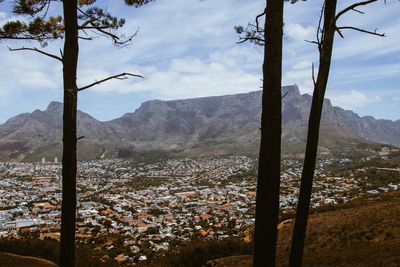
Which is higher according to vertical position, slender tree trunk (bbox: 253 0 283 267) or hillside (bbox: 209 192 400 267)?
slender tree trunk (bbox: 253 0 283 267)

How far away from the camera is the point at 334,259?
465 inches

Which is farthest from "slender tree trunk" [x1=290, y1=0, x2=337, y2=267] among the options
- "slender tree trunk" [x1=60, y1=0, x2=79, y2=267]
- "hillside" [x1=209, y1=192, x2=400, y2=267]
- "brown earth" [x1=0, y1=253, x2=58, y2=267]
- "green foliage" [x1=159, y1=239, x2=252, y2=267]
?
"brown earth" [x1=0, y1=253, x2=58, y2=267]

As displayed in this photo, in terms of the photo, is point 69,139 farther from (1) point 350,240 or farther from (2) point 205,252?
(1) point 350,240

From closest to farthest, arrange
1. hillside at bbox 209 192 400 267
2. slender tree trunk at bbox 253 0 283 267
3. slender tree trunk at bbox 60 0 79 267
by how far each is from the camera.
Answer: slender tree trunk at bbox 253 0 283 267
slender tree trunk at bbox 60 0 79 267
hillside at bbox 209 192 400 267

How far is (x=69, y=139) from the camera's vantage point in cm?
690

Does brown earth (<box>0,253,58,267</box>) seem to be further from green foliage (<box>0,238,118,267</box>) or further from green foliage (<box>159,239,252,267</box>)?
green foliage (<box>159,239,252,267</box>)

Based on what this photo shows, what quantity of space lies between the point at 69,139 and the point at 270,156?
12.7ft

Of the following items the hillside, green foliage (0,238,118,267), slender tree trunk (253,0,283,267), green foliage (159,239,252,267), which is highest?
slender tree trunk (253,0,283,267)

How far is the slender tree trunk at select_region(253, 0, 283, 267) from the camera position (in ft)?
15.6

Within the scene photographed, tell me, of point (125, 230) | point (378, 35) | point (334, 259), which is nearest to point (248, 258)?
point (334, 259)

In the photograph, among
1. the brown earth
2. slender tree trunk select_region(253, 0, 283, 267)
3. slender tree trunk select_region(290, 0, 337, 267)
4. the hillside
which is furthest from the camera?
the brown earth

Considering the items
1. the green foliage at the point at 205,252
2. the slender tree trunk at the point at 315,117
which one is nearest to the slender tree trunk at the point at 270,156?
the slender tree trunk at the point at 315,117

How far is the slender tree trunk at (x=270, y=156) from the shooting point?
475 centimetres

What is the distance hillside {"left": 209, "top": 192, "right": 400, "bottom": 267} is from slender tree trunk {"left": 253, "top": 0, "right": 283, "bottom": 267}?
643 cm
